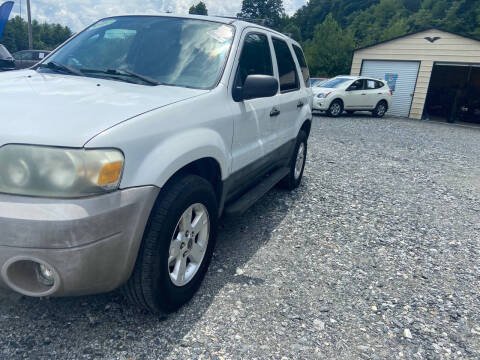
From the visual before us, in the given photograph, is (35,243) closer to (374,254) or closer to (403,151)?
(374,254)

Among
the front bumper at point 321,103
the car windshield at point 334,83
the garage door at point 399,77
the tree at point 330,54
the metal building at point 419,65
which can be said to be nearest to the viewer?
the front bumper at point 321,103

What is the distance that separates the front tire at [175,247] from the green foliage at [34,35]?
2302 inches

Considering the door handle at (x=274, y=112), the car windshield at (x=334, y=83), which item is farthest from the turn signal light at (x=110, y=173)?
the car windshield at (x=334, y=83)

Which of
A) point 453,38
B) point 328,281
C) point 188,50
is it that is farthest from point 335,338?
point 453,38

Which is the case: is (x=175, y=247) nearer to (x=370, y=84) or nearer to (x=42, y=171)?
(x=42, y=171)

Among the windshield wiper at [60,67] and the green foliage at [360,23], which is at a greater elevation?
the green foliage at [360,23]

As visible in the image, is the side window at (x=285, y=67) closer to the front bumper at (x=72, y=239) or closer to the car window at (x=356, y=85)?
the front bumper at (x=72, y=239)

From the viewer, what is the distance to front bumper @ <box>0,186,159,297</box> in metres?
1.62

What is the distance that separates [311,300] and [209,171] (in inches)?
46.4

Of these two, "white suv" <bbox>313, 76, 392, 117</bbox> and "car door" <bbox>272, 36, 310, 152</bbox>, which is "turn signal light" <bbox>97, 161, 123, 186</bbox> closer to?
"car door" <bbox>272, 36, 310, 152</bbox>

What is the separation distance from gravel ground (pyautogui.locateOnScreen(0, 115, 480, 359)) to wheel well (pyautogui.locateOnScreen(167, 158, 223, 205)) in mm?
720

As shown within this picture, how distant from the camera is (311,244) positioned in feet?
11.8

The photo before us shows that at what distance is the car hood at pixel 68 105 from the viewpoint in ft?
5.56

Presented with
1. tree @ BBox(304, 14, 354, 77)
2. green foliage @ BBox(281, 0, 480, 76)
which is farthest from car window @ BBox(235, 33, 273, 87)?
tree @ BBox(304, 14, 354, 77)
